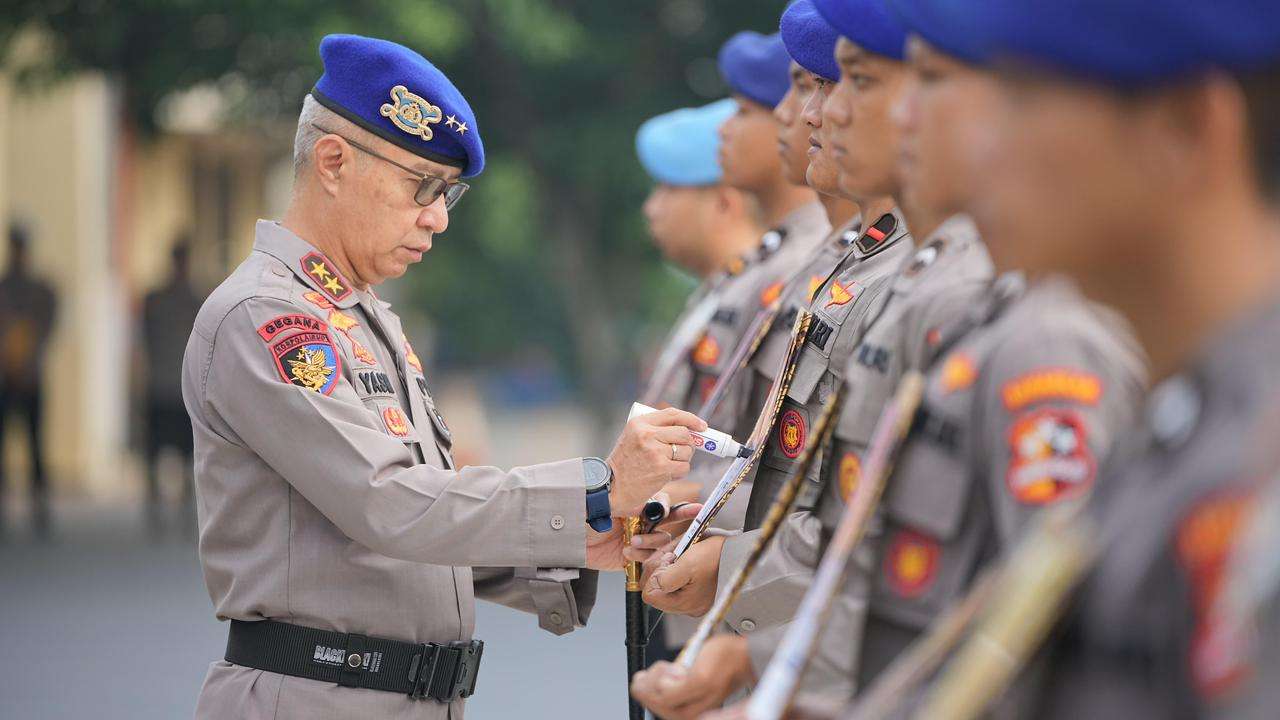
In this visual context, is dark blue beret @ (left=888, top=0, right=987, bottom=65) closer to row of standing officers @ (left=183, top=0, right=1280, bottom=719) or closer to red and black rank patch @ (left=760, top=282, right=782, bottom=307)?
row of standing officers @ (left=183, top=0, right=1280, bottom=719)

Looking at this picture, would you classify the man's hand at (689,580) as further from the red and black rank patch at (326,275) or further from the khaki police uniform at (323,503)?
the red and black rank patch at (326,275)

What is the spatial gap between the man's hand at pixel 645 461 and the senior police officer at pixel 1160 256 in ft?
5.72

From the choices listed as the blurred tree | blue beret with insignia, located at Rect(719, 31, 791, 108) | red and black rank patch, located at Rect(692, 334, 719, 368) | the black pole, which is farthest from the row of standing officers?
the blurred tree

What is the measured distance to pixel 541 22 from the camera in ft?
45.9

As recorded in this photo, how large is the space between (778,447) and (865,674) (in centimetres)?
126

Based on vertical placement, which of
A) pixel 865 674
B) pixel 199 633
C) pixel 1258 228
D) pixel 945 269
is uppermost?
pixel 1258 228

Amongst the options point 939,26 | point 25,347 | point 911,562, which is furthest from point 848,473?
point 25,347

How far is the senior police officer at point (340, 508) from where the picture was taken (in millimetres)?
3109

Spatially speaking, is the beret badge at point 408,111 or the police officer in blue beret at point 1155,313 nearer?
the police officer in blue beret at point 1155,313

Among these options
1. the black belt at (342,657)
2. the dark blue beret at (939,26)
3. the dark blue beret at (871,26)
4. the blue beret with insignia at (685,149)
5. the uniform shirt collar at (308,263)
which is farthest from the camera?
the blue beret with insignia at (685,149)

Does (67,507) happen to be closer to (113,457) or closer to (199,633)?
(113,457)

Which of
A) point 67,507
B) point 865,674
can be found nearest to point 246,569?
point 865,674

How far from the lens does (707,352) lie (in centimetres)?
541

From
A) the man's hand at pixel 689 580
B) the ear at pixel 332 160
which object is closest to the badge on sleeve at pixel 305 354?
the ear at pixel 332 160
